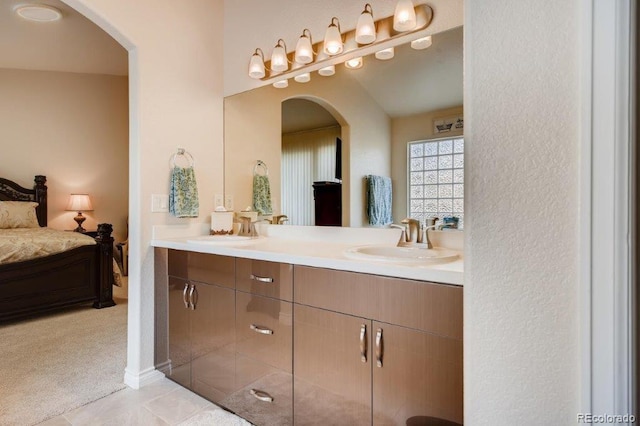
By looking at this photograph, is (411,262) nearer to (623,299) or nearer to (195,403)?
(623,299)

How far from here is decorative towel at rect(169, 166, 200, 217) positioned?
226 centimetres

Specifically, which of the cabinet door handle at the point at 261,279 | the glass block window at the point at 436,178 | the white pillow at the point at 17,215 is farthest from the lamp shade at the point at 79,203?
the glass block window at the point at 436,178

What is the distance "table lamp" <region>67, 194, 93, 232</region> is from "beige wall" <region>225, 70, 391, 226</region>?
3.79 m

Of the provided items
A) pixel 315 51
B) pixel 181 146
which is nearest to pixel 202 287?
pixel 181 146

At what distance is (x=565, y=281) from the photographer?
74 cm

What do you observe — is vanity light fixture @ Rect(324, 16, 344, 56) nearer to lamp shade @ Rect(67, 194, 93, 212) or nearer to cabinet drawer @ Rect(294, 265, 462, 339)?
cabinet drawer @ Rect(294, 265, 462, 339)

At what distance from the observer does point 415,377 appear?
118 cm

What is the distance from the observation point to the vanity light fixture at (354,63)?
78.2 inches

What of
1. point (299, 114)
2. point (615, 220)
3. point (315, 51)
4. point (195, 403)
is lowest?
point (195, 403)

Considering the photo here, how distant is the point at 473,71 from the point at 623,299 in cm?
58

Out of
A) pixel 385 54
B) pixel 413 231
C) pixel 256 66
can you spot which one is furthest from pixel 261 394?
pixel 256 66

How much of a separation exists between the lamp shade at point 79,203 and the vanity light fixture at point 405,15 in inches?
208

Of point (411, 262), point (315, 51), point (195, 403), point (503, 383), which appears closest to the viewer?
point (503, 383)

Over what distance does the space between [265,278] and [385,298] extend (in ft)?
2.04
